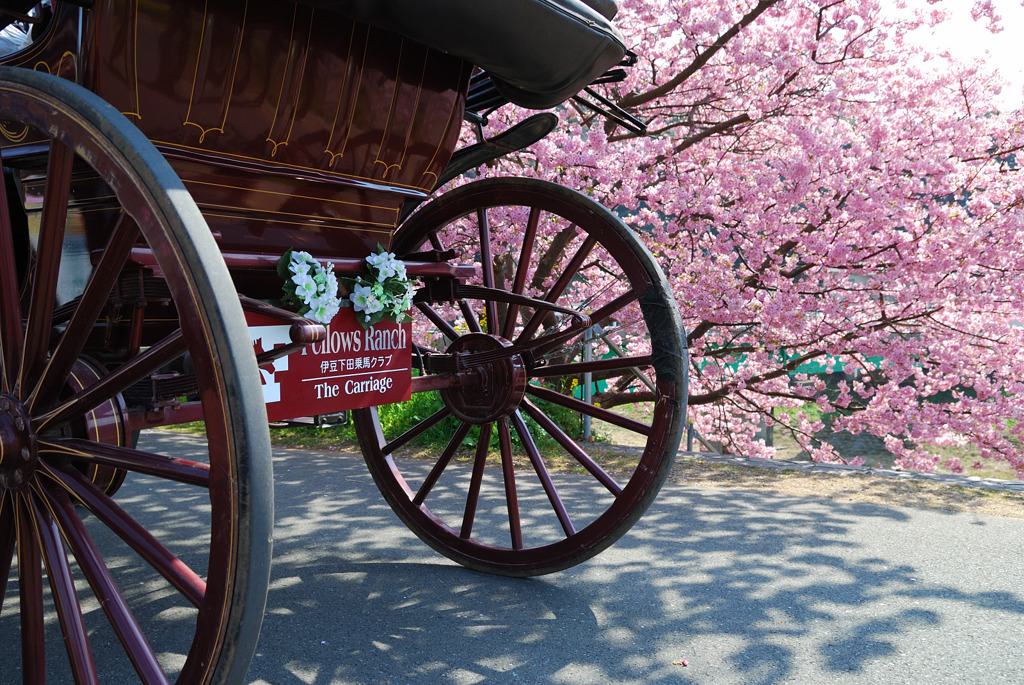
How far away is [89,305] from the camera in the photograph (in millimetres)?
1688

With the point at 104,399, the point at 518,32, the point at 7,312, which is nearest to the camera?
the point at 104,399

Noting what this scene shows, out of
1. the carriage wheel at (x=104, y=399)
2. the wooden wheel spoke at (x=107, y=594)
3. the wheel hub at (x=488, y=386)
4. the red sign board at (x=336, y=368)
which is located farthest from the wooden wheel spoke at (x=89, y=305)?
the wheel hub at (x=488, y=386)

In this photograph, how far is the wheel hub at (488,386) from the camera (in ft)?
9.86

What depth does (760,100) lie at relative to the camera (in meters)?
5.95

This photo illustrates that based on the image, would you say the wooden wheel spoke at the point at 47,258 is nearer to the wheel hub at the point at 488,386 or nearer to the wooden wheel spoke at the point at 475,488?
the wheel hub at the point at 488,386

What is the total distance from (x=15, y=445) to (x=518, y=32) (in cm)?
159

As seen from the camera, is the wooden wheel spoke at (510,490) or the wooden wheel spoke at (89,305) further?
the wooden wheel spoke at (510,490)

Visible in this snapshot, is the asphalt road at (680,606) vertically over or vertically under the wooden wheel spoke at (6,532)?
under

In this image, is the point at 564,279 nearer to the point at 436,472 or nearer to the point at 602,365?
the point at 602,365

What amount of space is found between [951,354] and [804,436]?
1.70m

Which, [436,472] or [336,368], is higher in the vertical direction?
[336,368]

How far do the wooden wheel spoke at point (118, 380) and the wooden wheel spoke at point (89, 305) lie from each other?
78 mm

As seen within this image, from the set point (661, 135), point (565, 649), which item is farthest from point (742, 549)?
point (661, 135)

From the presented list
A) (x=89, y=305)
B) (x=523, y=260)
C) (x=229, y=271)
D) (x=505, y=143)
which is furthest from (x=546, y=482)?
(x=89, y=305)
